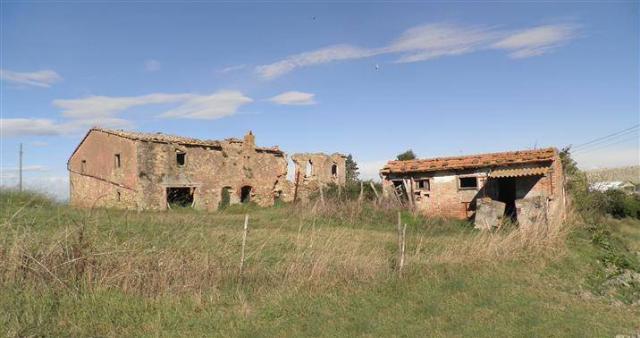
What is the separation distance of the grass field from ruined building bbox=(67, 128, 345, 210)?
51.5 ft

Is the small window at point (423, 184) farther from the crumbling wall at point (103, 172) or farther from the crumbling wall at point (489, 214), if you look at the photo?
the crumbling wall at point (103, 172)

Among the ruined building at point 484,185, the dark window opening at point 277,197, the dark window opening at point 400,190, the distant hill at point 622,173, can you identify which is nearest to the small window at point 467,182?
the ruined building at point 484,185

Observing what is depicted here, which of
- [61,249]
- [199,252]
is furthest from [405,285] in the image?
[61,249]

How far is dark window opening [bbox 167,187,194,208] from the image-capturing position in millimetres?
25983

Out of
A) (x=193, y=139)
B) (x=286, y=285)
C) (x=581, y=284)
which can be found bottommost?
(x=581, y=284)

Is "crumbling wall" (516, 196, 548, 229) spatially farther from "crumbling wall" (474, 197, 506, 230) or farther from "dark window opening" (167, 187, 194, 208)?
"dark window opening" (167, 187, 194, 208)

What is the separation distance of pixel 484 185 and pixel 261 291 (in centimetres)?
1570

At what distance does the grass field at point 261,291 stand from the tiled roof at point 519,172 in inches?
355

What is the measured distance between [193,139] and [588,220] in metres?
20.8

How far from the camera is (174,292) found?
6887mm

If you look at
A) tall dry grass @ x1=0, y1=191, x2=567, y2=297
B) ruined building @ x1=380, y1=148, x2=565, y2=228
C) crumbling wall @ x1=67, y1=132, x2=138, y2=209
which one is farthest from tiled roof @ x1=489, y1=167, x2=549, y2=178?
crumbling wall @ x1=67, y1=132, x2=138, y2=209

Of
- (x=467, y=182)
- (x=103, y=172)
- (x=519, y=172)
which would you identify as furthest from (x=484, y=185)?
(x=103, y=172)

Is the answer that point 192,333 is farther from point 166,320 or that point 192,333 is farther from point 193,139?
point 193,139

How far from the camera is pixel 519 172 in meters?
19.2
